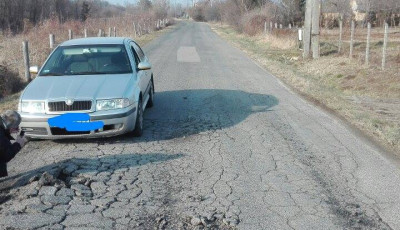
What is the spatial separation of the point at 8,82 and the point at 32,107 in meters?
6.47

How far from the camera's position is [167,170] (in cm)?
585

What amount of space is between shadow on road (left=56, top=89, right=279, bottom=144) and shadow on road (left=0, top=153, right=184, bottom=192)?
2.77 ft

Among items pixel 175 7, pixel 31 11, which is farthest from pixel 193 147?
pixel 175 7

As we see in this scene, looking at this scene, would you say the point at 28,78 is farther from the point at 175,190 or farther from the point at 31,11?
the point at 31,11

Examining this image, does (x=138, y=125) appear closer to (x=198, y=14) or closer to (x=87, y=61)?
(x=87, y=61)

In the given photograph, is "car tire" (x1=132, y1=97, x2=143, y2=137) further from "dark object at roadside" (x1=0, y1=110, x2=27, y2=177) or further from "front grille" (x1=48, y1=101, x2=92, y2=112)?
"dark object at roadside" (x1=0, y1=110, x2=27, y2=177)

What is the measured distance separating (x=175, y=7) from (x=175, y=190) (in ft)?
548

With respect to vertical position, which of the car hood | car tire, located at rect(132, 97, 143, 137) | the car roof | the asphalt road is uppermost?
the car roof

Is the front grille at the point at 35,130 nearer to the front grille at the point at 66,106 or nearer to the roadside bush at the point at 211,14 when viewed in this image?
the front grille at the point at 66,106

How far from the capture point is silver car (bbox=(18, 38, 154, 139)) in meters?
6.58

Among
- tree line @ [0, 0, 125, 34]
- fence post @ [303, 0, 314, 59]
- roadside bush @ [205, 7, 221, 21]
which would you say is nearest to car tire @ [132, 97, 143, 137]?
fence post @ [303, 0, 314, 59]

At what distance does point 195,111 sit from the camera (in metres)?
9.25

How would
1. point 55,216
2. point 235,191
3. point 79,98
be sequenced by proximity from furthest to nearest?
point 79,98, point 235,191, point 55,216

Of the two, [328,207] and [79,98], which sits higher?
[79,98]
